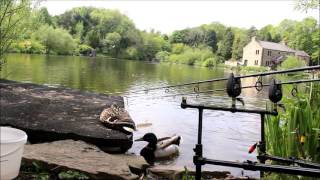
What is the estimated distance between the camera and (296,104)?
4805mm

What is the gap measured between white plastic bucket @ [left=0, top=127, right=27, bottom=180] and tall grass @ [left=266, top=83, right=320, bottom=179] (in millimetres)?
2854

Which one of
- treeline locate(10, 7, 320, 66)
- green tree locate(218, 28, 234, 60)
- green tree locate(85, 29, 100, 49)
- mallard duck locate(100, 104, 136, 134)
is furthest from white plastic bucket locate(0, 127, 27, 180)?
green tree locate(218, 28, 234, 60)

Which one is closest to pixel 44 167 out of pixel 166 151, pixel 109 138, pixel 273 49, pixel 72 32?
pixel 109 138

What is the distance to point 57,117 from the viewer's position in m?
8.07

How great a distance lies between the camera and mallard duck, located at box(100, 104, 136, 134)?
26.1 feet

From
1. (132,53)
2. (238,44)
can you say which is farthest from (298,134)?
(238,44)

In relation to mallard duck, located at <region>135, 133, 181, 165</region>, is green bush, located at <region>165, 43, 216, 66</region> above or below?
above

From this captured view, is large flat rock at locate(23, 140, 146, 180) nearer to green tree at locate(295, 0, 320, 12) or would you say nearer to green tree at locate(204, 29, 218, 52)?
green tree at locate(295, 0, 320, 12)

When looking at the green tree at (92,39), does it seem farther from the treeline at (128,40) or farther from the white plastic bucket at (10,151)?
the white plastic bucket at (10,151)

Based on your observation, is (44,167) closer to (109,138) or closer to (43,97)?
(109,138)

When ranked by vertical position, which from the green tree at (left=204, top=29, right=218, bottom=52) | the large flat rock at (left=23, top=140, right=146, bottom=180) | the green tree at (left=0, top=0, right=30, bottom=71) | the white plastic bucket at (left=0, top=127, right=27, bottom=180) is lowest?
the large flat rock at (left=23, top=140, right=146, bottom=180)

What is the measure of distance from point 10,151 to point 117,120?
4.59 meters

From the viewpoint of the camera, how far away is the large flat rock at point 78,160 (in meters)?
4.57

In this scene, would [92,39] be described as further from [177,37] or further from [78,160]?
[78,160]
